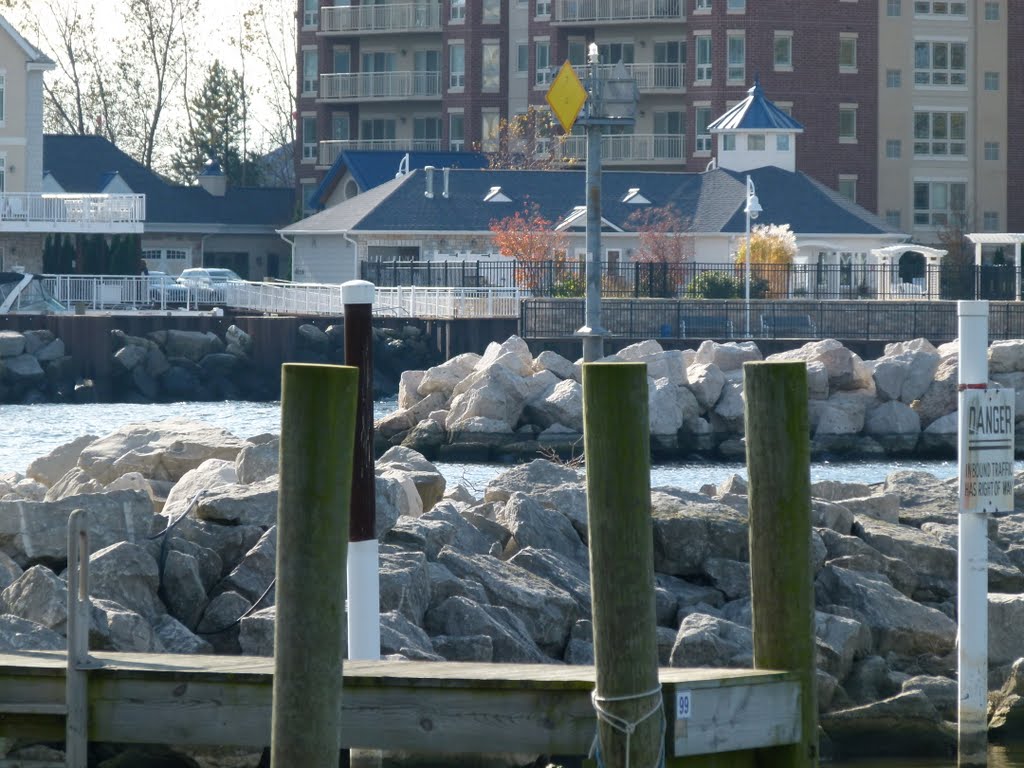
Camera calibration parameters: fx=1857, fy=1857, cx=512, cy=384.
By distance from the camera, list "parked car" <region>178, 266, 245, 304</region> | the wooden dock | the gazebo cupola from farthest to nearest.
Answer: the gazebo cupola < "parked car" <region>178, 266, 245, 304</region> < the wooden dock

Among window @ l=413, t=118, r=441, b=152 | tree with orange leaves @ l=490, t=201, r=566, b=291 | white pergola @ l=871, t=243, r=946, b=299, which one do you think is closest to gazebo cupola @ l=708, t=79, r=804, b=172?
white pergola @ l=871, t=243, r=946, b=299

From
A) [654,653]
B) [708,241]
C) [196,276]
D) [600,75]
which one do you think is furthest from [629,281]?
[654,653]

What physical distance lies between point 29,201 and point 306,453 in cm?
4972

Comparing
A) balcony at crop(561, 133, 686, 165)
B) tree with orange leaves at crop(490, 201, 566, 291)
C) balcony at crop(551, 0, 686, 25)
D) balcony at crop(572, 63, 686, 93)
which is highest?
balcony at crop(551, 0, 686, 25)

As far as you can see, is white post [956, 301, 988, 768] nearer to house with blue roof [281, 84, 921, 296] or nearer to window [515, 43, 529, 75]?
house with blue roof [281, 84, 921, 296]

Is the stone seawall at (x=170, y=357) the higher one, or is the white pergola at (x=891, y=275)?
the white pergola at (x=891, y=275)

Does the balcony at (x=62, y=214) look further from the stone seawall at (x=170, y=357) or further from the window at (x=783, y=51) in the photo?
the window at (x=783, y=51)

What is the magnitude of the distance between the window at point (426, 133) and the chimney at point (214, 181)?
26.7 feet

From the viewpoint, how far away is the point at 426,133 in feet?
250

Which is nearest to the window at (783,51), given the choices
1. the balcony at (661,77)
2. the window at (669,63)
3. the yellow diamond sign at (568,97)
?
the balcony at (661,77)

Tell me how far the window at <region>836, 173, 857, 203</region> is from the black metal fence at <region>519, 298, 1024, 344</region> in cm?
2438

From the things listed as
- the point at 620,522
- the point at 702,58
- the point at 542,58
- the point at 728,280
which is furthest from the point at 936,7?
the point at 620,522

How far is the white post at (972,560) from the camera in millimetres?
8672

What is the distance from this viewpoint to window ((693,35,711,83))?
6744cm
